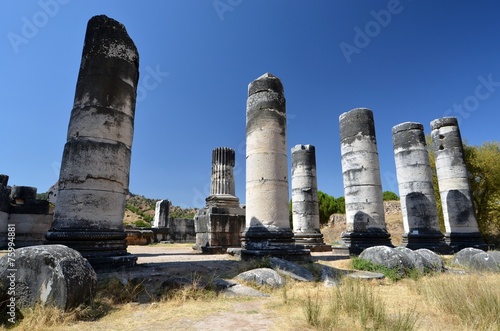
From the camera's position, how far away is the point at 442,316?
378 cm

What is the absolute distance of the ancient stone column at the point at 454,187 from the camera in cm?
1384

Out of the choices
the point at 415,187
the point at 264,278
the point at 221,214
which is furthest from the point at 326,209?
the point at 264,278

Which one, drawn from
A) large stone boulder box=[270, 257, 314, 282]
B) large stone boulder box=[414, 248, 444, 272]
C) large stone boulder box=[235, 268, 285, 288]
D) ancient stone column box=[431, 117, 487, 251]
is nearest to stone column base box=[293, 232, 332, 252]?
ancient stone column box=[431, 117, 487, 251]

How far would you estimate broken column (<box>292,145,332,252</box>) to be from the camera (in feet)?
51.6

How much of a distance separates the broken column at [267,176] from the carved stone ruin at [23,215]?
11.3 meters

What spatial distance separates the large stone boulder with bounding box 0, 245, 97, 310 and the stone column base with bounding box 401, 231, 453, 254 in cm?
1355

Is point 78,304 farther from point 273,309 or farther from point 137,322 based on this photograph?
point 273,309

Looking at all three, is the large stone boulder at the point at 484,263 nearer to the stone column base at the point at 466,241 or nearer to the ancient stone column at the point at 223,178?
the stone column base at the point at 466,241

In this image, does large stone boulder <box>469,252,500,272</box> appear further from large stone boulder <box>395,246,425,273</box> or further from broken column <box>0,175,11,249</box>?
broken column <box>0,175,11,249</box>

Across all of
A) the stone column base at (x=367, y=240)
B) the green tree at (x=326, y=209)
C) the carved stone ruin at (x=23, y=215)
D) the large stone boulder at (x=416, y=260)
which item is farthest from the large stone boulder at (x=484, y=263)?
the green tree at (x=326, y=209)

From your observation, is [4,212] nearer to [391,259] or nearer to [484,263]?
[391,259]

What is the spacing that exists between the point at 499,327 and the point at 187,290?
404 centimetres

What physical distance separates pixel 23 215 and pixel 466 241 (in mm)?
21131

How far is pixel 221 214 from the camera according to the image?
13281mm
